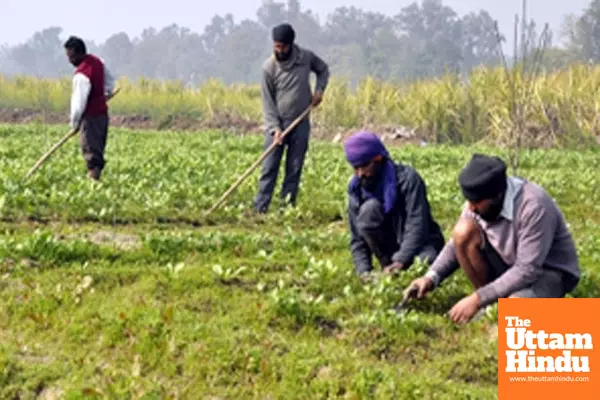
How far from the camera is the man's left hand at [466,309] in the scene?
576 centimetres

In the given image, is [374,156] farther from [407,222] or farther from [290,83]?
[290,83]

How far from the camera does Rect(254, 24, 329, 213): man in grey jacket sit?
1043cm

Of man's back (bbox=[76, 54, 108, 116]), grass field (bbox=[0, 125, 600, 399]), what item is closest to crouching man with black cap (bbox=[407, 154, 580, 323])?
grass field (bbox=[0, 125, 600, 399])

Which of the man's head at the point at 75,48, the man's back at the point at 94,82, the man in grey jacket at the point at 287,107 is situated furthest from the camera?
the man's back at the point at 94,82

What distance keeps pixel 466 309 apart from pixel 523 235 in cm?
56

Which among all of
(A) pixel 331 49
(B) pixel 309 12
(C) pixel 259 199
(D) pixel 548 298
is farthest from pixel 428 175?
(B) pixel 309 12

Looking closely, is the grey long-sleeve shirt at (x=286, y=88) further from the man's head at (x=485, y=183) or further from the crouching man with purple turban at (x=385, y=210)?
the man's head at (x=485, y=183)

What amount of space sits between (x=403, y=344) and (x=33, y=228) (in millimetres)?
4624

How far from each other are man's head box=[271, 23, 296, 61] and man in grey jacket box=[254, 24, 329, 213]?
2cm

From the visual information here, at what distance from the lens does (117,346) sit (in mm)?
5805

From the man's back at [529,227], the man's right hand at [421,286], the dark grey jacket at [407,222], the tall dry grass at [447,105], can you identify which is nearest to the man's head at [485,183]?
the man's back at [529,227]

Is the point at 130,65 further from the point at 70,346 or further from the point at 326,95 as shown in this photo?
the point at 70,346

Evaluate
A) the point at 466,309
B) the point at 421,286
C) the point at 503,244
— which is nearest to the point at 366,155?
the point at 421,286

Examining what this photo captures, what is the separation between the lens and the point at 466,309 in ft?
19.0
